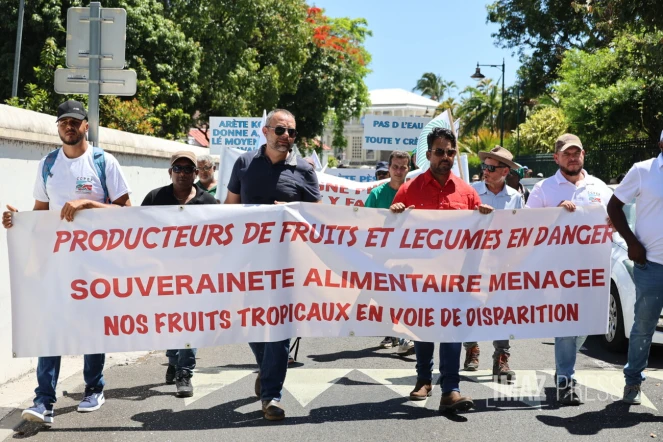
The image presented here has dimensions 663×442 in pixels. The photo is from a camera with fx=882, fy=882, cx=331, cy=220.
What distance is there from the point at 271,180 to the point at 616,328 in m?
4.12

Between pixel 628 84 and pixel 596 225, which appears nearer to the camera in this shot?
pixel 596 225

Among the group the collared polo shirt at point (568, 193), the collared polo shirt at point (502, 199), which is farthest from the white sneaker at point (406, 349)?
→ the collared polo shirt at point (568, 193)

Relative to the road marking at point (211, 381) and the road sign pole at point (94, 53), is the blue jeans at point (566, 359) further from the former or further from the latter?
the road sign pole at point (94, 53)

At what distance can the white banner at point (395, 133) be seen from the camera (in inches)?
563

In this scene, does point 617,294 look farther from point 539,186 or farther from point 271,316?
point 271,316

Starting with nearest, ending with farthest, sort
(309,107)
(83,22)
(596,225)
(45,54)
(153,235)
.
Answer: (153,235) → (596,225) → (83,22) → (45,54) → (309,107)

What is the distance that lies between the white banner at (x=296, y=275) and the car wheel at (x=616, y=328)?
2197 millimetres

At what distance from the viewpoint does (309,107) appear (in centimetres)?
4134

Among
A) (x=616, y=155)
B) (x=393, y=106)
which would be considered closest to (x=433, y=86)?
(x=393, y=106)

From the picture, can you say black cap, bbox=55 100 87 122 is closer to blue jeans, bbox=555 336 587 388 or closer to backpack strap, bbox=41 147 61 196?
backpack strap, bbox=41 147 61 196

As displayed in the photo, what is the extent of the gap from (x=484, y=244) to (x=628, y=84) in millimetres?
18193

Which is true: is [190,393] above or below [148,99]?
below

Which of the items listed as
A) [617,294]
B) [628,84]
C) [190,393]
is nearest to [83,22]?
[190,393]

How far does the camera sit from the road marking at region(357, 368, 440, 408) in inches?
269
